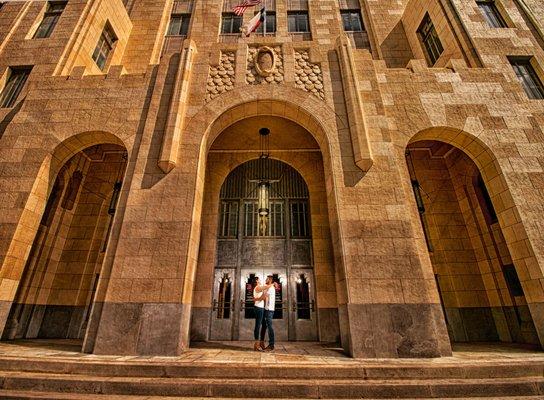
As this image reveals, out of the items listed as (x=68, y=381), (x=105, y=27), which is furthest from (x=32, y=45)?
(x=68, y=381)

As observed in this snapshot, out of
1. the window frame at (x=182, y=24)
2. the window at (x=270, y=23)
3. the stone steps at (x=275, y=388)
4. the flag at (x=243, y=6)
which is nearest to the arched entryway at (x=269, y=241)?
the stone steps at (x=275, y=388)

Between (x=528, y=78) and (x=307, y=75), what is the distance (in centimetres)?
895

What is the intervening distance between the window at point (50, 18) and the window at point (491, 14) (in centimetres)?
2039

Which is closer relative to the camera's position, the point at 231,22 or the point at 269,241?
the point at 269,241

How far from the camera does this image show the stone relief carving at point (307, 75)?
912 cm

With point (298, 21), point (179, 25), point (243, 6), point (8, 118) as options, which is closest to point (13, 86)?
point (8, 118)

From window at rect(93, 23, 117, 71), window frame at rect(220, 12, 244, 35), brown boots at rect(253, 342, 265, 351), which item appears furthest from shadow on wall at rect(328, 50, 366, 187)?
window at rect(93, 23, 117, 71)

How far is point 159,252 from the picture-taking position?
7121 millimetres

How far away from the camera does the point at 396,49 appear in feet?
45.0

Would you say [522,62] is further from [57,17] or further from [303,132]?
[57,17]

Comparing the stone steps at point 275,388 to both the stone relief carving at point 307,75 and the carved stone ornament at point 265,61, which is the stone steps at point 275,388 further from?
the carved stone ornament at point 265,61

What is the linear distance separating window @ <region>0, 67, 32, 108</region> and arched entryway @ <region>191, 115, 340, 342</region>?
27.9 feet

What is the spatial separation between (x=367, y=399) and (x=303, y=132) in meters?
9.04

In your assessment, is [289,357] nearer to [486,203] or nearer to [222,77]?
[222,77]
